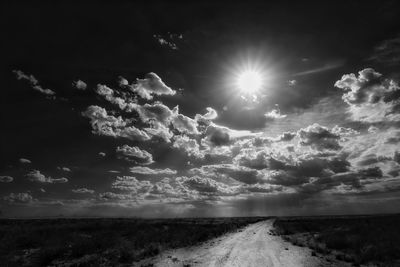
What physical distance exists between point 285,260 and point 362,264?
440 centimetres

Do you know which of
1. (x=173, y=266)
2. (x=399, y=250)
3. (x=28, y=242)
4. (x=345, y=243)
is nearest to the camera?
(x=173, y=266)

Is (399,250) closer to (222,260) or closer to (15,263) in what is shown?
(222,260)

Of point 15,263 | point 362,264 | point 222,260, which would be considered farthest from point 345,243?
point 15,263

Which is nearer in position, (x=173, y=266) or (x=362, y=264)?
(x=173, y=266)

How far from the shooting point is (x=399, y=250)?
18.5 metres

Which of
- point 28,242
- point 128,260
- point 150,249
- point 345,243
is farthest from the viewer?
point 28,242

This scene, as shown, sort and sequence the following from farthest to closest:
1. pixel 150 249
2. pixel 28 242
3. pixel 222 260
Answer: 1. pixel 28 242
2. pixel 150 249
3. pixel 222 260

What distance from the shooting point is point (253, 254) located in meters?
18.6

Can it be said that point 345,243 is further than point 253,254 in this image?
Yes

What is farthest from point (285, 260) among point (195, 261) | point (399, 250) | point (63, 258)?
point (63, 258)

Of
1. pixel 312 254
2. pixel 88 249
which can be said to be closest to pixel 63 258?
pixel 88 249

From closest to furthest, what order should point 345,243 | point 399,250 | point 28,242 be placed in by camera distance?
point 399,250 < point 345,243 < point 28,242

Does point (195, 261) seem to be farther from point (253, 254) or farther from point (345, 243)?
point (345, 243)

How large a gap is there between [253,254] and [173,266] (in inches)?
245
